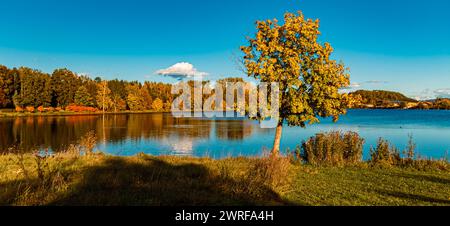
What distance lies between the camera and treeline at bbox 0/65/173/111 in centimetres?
9088

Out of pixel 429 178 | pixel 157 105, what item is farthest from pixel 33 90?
pixel 429 178

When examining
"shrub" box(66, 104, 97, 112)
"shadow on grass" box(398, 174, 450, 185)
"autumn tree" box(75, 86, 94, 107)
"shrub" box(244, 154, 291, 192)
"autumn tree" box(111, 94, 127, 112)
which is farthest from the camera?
"autumn tree" box(111, 94, 127, 112)

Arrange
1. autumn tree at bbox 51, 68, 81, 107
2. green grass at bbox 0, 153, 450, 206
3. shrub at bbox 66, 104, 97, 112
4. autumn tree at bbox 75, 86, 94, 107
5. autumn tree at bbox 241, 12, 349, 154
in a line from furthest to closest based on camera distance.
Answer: autumn tree at bbox 75, 86, 94, 107 < shrub at bbox 66, 104, 97, 112 < autumn tree at bbox 51, 68, 81, 107 < autumn tree at bbox 241, 12, 349, 154 < green grass at bbox 0, 153, 450, 206

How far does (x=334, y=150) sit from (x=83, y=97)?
350 feet

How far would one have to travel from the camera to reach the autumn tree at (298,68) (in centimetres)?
1438

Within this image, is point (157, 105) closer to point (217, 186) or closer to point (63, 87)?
point (63, 87)

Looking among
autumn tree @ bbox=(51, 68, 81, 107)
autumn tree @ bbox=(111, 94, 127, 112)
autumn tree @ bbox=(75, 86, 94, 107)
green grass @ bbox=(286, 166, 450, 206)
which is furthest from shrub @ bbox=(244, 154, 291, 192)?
autumn tree @ bbox=(111, 94, 127, 112)

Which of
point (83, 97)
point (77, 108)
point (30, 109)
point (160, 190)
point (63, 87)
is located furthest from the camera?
point (83, 97)

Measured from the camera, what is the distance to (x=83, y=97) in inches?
4181

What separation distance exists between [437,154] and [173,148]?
23.2 metres

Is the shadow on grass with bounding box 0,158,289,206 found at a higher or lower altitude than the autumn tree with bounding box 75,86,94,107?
lower

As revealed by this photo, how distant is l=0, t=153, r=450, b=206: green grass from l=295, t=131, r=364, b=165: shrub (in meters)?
1.93

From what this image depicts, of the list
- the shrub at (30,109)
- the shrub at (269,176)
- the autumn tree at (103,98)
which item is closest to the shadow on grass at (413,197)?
the shrub at (269,176)

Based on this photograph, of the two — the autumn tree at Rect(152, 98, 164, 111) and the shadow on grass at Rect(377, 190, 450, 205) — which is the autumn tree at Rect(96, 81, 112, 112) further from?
the shadow on grass at Rect(377, 190, 450, 205)
